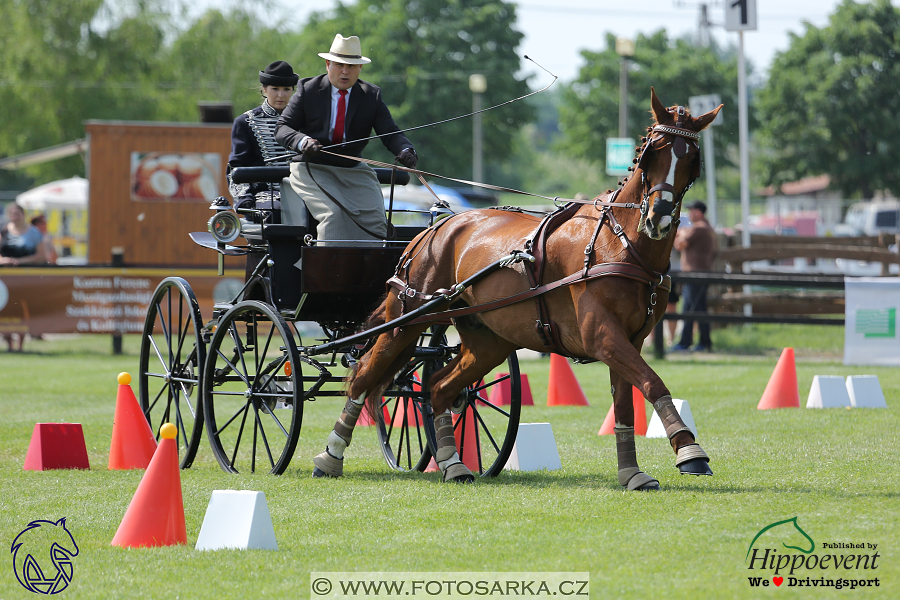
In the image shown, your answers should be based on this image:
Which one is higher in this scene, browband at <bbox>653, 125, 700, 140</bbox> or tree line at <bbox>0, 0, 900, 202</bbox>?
tree line at <bbox>0, 0, 900, 202</bbox>

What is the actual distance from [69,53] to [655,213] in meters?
33.1

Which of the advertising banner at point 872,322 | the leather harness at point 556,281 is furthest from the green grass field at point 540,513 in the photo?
the advertising banner at point 872,322

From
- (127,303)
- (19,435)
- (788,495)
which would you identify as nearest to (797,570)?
(788,495)

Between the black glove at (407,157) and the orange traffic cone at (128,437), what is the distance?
2448 mm

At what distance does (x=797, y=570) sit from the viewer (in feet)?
14.8

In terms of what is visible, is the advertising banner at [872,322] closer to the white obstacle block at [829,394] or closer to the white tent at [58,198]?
the white obstacle block at [829,394]

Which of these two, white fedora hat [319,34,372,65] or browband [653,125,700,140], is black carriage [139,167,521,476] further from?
browband [653,125,700,140]

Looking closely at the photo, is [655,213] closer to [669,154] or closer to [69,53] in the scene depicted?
[669,154]

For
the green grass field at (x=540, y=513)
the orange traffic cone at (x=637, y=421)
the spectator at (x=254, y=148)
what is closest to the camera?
the green grass field at (x=540, y=513)

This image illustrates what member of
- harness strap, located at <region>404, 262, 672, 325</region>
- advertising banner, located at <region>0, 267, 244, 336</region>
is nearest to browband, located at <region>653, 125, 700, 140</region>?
harness strap, located at <region>404, 262, 672, 325</region>

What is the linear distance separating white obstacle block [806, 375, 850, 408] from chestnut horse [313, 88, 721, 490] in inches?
185

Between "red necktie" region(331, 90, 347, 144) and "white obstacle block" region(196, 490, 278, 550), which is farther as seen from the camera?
"red necktie" region(331, 90, 347, 144)

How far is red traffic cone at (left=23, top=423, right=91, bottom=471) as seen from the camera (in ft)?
25.0

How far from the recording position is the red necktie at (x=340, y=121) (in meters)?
7.53
